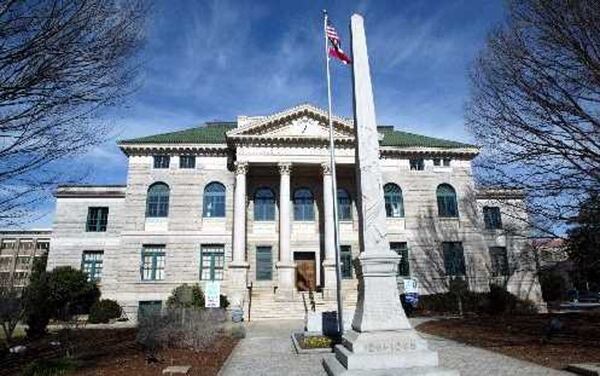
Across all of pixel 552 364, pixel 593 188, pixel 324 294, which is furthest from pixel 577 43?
pixel 324 294

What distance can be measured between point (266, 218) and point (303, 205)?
3016mm

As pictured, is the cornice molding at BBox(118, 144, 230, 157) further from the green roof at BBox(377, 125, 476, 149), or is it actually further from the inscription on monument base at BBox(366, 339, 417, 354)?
the inscription on monument base at BBox(366, 339, 417, 354)

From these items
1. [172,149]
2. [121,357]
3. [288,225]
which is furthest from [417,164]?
[121,357]

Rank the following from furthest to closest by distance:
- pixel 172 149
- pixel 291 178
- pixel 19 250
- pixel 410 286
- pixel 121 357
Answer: pixel 19 250, pixel 291 178, pixel 172 149, pixel 410 286, pixel 121 357

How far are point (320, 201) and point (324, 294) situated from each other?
7.92 meters

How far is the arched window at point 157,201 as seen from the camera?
103 ft

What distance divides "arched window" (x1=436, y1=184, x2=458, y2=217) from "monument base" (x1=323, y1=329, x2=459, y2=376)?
2771cm

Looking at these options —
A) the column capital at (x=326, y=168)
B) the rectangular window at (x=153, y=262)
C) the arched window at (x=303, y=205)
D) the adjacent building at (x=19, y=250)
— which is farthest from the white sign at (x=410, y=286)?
the adjacent building at (x=19, y=250)

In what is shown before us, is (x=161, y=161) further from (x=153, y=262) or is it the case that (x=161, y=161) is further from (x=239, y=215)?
(x=239, y=215)

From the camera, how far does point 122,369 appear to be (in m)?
10.3

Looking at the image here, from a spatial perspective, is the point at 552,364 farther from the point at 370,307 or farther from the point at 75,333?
the point at 75,333

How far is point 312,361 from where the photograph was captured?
11156 mm

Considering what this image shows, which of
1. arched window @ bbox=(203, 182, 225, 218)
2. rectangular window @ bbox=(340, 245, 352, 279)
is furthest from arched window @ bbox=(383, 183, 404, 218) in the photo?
arched window @ bbox=(203, 182, 225, 218)

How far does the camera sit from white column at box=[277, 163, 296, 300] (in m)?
28.1
